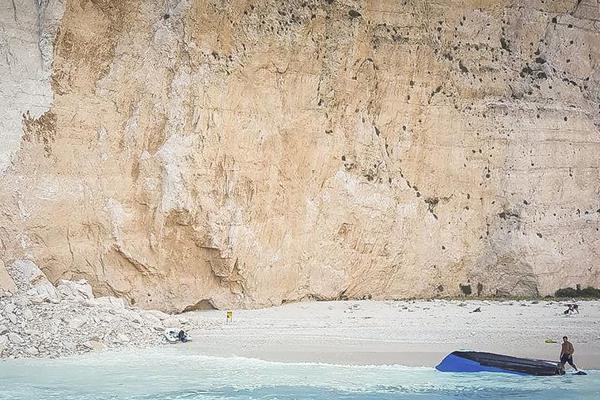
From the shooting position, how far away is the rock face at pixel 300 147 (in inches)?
720

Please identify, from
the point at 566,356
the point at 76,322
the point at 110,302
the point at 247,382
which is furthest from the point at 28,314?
the point at 566,356

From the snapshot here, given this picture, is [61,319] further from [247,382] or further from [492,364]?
[492,364]

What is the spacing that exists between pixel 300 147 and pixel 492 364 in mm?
8913

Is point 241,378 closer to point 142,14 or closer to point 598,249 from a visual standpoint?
point 142,14

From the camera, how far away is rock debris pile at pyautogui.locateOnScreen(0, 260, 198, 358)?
14376 mm

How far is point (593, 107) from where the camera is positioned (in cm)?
2336

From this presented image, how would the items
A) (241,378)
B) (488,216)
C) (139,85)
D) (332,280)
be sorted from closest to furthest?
(241,378), (139,85), (332,280), (488,216)

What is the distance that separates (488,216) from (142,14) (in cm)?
1077

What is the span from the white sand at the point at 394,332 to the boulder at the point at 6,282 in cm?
383

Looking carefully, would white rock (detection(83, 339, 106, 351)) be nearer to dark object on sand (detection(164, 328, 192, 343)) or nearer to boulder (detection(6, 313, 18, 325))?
dark object on sand (detection(164, 328, 192, 343))

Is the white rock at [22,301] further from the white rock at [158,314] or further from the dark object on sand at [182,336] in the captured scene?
the dark object on sand at [182,336]

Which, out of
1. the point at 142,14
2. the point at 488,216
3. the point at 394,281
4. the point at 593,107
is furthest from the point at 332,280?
the point at 593,107

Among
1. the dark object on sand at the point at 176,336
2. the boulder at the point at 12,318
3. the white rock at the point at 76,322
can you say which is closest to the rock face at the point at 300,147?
the boulder at the point at 12,318

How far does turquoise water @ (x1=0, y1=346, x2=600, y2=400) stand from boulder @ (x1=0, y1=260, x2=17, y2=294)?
284cm
